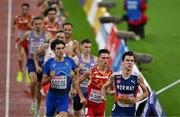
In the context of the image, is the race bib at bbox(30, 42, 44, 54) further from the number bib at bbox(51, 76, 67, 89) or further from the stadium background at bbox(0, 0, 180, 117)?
the number bib at bbox(51, 76, 67, 89)

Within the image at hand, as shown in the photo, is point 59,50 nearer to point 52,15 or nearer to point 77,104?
point 77,104

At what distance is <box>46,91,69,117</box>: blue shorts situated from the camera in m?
15.3

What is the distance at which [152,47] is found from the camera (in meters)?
26.8

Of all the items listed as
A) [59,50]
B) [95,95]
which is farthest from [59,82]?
[95,95]

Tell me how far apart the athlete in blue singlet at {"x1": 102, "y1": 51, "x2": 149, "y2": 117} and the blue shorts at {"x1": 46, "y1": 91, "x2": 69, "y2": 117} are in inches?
46.7

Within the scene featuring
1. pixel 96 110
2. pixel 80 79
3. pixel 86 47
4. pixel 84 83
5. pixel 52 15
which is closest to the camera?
pixel 80 79

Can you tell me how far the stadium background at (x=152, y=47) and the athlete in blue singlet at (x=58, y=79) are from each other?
2.72 meters

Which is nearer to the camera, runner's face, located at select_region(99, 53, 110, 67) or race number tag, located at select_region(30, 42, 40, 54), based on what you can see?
runner's face, located at select_region(99, 53, 110, 67)

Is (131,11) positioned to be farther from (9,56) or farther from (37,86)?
(37,86)

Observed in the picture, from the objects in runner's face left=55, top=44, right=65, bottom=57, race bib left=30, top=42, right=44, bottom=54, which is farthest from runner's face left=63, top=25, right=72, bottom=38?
runner's face left=55, top=44, right=65, bottom=57

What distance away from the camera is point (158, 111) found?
51.7ft

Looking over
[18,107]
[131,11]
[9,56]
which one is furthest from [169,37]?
[18,107]

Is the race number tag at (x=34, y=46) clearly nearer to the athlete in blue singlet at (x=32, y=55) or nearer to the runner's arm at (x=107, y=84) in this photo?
the athlete in blue singlet at (x=32, y=55)

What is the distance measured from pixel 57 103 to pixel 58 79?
495mm
